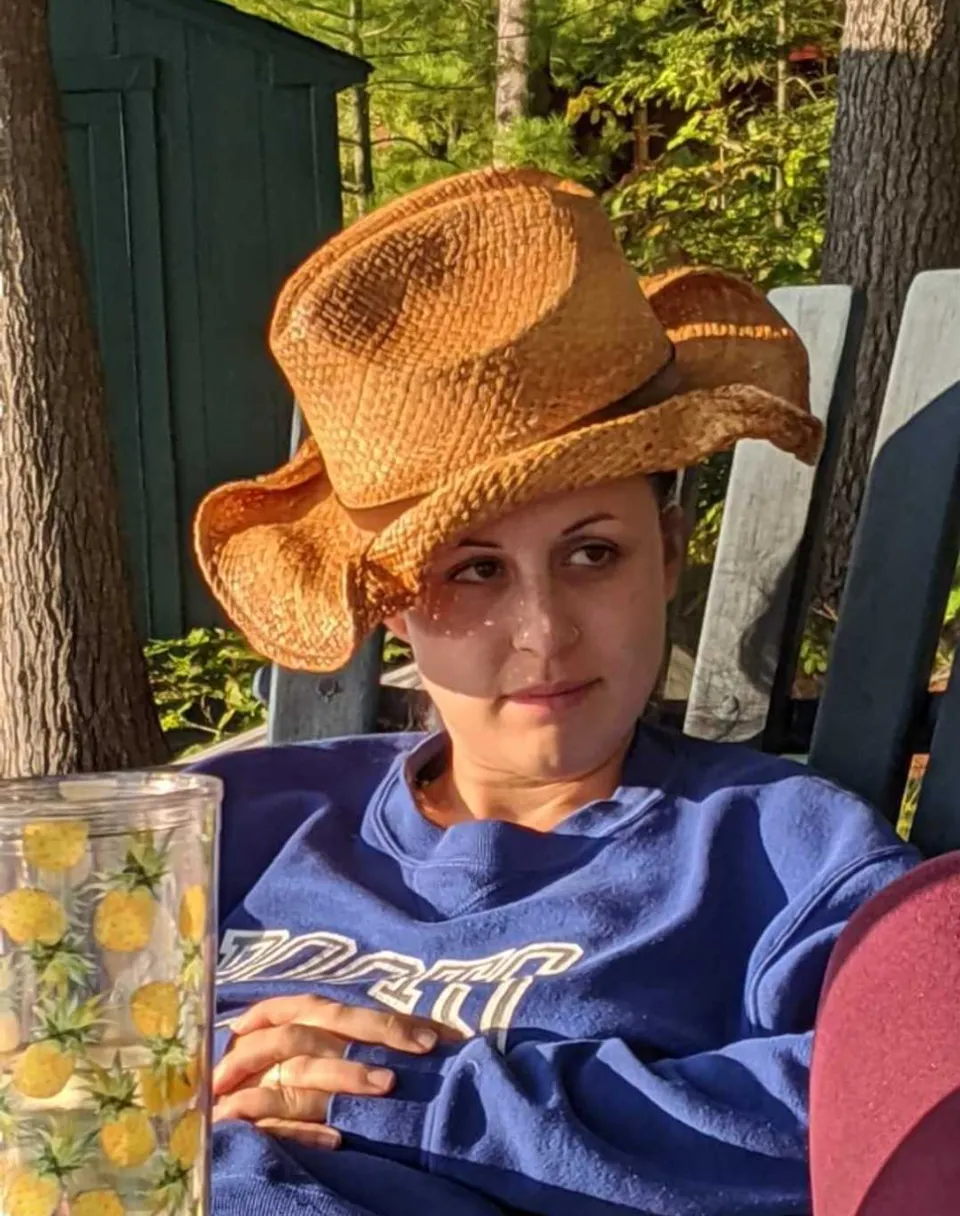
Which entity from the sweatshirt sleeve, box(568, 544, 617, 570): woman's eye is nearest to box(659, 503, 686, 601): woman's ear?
box(568, 544, 617, 570): woman's eye

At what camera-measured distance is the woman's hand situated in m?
1.55

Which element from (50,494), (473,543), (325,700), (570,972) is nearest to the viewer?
(570,972)

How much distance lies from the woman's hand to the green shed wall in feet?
20.1

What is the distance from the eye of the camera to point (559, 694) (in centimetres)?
174

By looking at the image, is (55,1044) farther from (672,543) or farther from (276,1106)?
(672,543)

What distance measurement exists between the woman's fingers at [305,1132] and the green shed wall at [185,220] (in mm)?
6187

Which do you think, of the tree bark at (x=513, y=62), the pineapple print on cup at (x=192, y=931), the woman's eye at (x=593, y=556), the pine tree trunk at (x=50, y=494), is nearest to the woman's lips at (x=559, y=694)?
the woman's eye at (x=593, y=556)

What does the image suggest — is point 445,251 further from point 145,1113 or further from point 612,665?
point 145,1113

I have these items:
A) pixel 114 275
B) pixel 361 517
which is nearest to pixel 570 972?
pixel 361 517

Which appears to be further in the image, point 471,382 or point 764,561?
point 764,561

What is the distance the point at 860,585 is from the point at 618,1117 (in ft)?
2.64

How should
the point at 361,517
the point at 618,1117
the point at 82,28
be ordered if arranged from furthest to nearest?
the point at 82,28 → the point at 361,517 → the point at 618,1117

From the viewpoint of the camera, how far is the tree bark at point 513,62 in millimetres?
9289

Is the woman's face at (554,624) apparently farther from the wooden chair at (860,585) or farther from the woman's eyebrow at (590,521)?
the wooden chair at (860,585)
